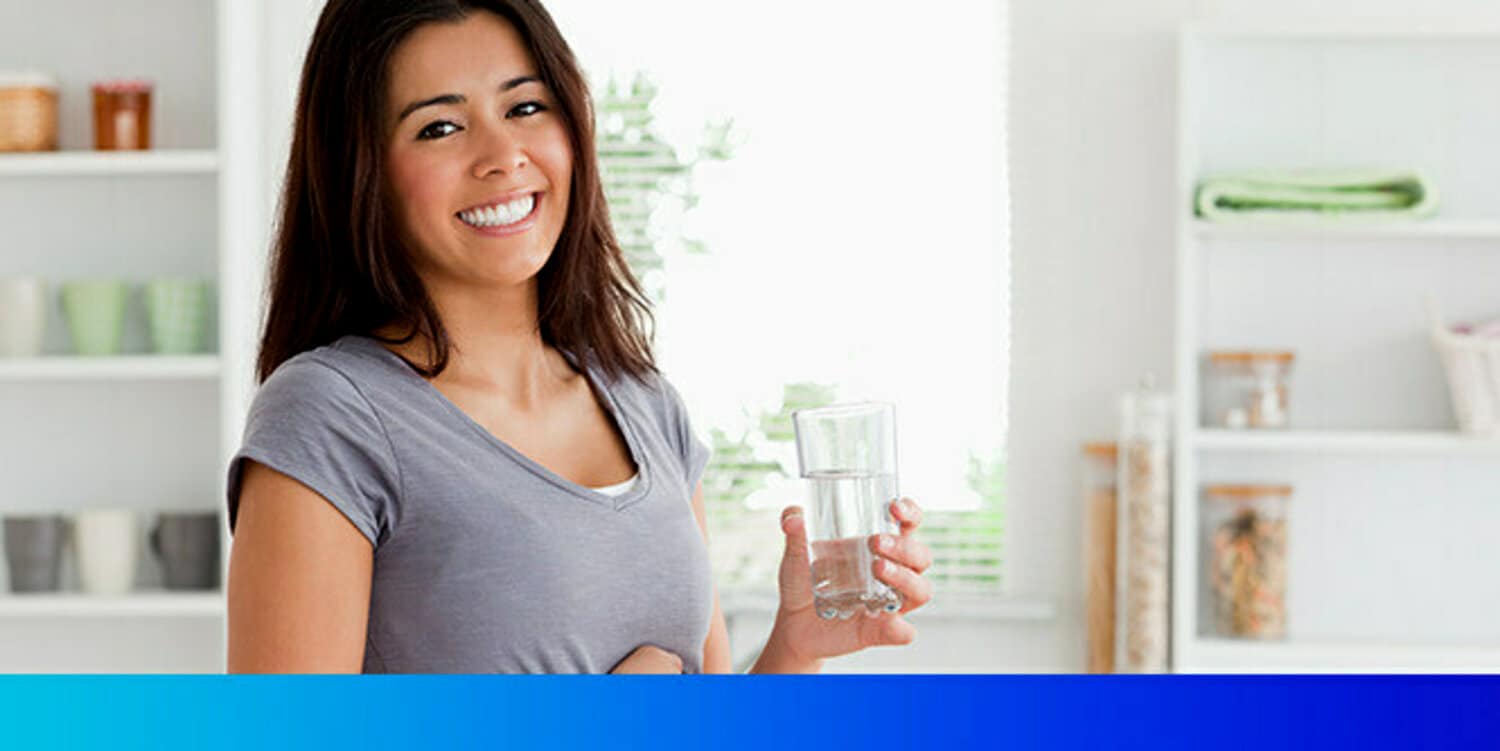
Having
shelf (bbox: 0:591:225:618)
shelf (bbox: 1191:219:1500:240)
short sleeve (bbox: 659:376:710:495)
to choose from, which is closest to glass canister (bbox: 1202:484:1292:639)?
shelf (bbox: 1191:219:1500:240)

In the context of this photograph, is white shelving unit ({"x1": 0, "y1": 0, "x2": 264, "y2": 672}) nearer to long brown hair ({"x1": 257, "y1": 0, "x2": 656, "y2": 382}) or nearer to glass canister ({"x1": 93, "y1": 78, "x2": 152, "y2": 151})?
glass canister ({"x1": 93, "y1": 78, "x2": 152, "y2": 151})

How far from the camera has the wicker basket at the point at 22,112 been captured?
2680 millimetres

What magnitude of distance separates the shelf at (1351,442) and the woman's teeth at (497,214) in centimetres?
191

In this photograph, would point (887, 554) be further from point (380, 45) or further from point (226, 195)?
point (226, 195)

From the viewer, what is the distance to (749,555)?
285cm

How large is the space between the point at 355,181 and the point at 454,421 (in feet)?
0.43

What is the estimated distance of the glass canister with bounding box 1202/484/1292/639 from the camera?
8.48 feet

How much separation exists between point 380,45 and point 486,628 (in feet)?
0.97

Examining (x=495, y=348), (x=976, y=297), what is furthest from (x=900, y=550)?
(x=976, y=297)

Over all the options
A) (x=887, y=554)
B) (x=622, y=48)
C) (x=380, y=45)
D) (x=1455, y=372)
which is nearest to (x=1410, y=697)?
(x=887, y=554)

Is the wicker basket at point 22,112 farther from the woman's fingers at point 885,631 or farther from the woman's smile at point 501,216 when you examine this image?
the woman's fingers at point 885,631

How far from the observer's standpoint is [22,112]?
2.69m

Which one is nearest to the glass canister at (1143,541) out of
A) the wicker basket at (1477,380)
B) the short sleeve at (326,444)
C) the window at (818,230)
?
the window at (818,230)

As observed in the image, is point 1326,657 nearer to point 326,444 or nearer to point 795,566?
point 795,566
